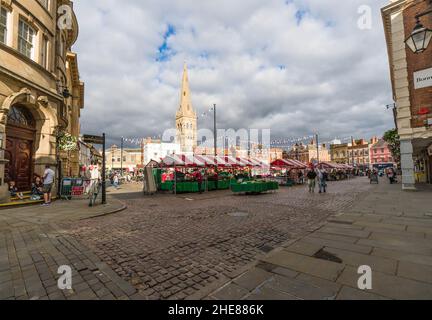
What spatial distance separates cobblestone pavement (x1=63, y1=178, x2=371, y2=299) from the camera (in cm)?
325

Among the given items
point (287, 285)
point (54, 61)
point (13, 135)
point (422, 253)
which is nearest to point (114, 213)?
point (13, 135)

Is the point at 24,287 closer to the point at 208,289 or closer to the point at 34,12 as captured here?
the point at 208,289

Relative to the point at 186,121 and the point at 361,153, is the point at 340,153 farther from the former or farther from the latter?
the point at 186,121

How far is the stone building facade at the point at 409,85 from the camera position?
13961 millimetres

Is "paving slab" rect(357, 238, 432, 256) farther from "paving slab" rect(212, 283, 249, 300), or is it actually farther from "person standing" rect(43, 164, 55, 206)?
"person standing" rect(43, 164, 55, 206)

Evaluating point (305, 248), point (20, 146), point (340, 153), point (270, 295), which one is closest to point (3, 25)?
point (20, 146)

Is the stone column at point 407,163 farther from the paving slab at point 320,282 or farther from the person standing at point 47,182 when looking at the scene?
the person standing at point 47,182

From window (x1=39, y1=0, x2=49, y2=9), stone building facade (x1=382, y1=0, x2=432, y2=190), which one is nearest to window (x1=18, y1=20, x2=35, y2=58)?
window (x1=39, y1=0, x2=49, y2=9)

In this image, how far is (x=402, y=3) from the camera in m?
14.8

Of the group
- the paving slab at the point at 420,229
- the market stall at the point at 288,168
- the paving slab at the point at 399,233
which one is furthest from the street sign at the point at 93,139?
the market stall at the point at 288,168

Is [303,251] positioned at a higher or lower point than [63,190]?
lower
